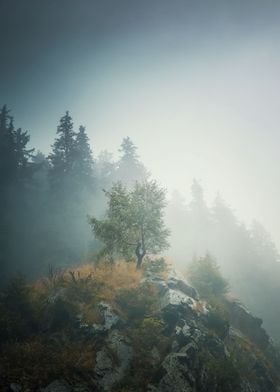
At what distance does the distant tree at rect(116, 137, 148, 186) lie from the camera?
61750 millimetres

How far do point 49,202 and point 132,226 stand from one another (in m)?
31.3

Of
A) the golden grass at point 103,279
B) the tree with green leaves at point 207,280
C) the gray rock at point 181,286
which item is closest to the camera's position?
the golden grass at point 103,279

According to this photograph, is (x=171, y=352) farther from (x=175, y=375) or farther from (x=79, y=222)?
(x=79, y=222)

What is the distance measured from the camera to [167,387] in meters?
12.8

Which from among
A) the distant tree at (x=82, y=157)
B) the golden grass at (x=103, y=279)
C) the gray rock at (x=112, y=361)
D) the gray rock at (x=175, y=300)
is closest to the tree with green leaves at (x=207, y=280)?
the gray rock at (x=175, y=300)

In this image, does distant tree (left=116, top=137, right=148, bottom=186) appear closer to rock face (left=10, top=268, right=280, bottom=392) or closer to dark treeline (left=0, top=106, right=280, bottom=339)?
dark treeline (left=0, top=106, right=280, bottom=339)

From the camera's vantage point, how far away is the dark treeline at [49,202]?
4478 centimetres

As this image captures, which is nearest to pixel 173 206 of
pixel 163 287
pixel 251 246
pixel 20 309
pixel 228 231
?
pixel 228 231

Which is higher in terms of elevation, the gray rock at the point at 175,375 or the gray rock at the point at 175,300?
the gray rock at the point at 175,300

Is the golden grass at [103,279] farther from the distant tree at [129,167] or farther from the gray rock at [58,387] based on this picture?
the distant tree at [129,167]

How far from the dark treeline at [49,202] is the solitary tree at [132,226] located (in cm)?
2076

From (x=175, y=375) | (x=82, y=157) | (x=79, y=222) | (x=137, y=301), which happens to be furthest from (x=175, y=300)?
(x=82, y=157)

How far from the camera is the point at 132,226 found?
2461cm

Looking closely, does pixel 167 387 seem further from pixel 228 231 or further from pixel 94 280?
pixel 228 231
